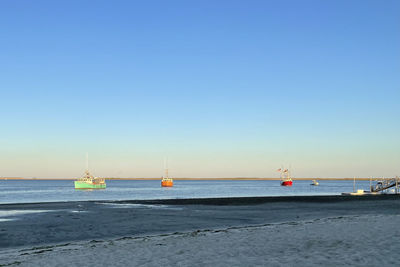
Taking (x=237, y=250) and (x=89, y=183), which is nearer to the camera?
(x=237, y=250)

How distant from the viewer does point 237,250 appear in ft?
47.7

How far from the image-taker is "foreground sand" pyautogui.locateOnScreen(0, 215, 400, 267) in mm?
12523

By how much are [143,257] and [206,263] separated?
7.96ft

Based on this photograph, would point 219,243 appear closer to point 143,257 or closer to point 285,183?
point 143,257

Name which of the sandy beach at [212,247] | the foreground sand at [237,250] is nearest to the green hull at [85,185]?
the sandy beach at [212,247]

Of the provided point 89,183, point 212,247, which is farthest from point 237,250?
point 89,183

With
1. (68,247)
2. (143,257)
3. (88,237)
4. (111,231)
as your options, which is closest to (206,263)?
(143,257)

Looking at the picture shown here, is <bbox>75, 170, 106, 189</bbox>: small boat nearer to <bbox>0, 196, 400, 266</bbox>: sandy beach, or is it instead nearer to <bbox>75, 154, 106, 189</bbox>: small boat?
<bbox>75, 154, 106, 189</bbox>: small boat

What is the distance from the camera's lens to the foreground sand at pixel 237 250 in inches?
493

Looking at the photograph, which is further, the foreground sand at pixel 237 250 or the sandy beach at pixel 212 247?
the sandy beach at pixel 212 247

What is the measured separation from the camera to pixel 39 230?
75.3 ft

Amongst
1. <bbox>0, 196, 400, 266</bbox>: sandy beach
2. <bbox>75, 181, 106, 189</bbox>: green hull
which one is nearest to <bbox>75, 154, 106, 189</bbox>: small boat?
<bbox>75, 181, 106, 189</bbox>: green hull

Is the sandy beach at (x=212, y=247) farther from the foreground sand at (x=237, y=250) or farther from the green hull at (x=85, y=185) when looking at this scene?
the green hull at (x=85, y=185)

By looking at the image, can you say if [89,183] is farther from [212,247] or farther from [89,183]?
[212,247]
